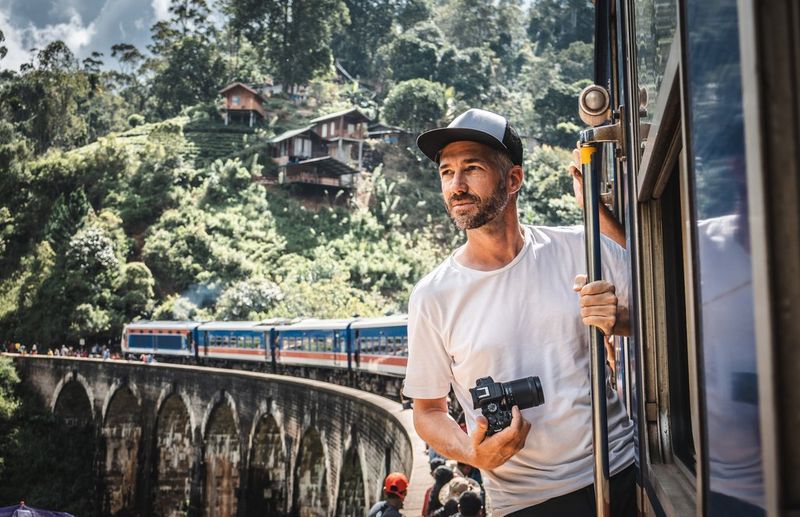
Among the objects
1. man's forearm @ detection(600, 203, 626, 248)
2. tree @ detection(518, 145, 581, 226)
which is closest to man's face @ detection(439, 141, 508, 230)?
man's forearm @ detection(600, 203, 626, 248)

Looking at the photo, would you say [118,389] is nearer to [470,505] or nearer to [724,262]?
[470,505]

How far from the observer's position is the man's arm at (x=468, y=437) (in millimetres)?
1632

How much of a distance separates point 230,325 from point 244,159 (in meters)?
27.1

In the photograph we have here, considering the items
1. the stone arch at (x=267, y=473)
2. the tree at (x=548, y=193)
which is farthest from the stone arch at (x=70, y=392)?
the tree at (x=548, y=193)

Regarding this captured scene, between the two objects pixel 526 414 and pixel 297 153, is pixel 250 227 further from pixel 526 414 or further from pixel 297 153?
pixel 526 414

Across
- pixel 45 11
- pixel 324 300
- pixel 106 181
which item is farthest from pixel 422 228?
pixel 45 11

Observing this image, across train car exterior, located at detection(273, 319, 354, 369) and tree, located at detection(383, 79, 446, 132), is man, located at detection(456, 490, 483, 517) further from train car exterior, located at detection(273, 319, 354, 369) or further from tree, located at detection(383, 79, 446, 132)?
tree, located at detection(383, 79, 446, 132)

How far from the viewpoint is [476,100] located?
58.8 metres

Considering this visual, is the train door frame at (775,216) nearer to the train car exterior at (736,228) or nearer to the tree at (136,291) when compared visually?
the train car exterior at (736,228)

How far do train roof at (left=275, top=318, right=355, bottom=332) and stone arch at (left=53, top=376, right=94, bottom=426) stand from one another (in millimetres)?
11338

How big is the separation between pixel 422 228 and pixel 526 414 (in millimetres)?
46102

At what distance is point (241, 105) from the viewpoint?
183ft

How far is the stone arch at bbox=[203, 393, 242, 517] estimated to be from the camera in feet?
76.2

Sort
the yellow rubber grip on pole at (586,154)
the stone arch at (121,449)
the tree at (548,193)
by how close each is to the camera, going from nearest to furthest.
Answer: the yellow rubber grip on pole at (586,154), the stone arch at (121,449), the tree at (548,193)
